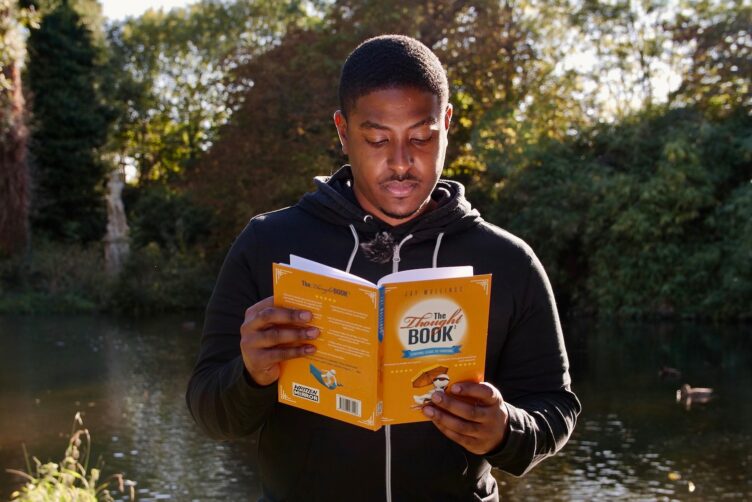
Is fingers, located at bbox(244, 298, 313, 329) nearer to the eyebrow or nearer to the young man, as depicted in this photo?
the young man

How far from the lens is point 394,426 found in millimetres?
2172

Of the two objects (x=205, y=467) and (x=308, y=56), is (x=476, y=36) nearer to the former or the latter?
(x=308, y=56)

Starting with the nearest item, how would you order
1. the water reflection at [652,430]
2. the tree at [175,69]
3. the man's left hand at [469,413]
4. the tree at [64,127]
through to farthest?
the man's left hand at [469,413] → the water reflection at [652,430] → the tree at [64,127] → the tree at [175,69]

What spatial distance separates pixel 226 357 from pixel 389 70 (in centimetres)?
72

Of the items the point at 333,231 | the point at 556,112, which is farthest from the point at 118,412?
the point at 556,112

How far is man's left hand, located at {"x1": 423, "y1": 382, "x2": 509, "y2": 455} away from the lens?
1.95m

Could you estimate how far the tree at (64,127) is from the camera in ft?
97.1

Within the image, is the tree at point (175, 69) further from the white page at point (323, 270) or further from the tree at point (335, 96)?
the white page at point (323, 270)

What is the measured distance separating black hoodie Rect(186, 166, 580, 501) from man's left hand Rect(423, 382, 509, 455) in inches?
4.0

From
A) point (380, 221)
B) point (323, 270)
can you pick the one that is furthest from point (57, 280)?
point (323, 270)

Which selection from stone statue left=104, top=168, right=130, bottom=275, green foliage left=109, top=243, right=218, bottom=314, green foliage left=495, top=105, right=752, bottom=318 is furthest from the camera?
stone statue left=104, top=168, right=130, bottom=275

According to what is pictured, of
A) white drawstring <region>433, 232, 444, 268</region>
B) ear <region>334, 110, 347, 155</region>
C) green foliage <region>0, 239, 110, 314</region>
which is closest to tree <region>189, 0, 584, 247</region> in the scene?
green foliage <region>0, 239, 110, 314</region>

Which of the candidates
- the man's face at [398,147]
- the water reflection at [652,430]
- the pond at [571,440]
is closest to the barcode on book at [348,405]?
the man's face at [398,147]

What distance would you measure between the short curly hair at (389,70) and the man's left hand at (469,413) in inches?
27.2
